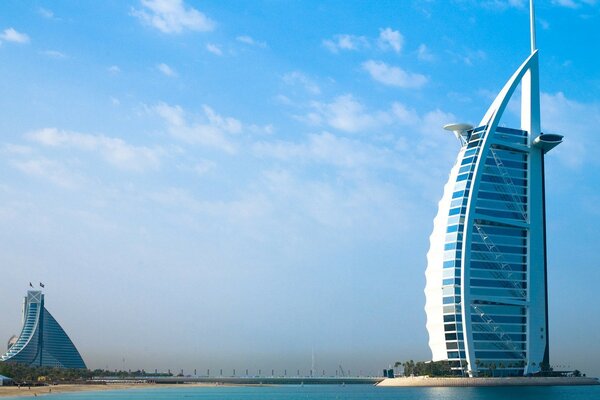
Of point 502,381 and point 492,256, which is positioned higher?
point 492,256

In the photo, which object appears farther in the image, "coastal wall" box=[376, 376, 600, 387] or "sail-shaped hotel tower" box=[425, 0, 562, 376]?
"sail-shaped hotel tower" box=[425, 0, 562, 376]

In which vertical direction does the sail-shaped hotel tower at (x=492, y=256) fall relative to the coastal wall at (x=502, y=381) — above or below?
Result: above

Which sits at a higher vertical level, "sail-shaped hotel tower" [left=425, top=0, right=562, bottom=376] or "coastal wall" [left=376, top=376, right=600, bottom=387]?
"sail-shaped hotel tower" [left=425, top=0, right=562, bottom=376]

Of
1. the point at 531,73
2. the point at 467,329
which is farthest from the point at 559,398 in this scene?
the point at 531,73

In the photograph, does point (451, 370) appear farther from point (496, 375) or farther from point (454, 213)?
point (454, 213)

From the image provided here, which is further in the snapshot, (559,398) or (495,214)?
(495,214)

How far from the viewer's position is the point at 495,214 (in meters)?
175

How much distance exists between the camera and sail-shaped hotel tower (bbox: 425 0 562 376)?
169750mm

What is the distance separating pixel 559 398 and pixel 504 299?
5301 centimetres

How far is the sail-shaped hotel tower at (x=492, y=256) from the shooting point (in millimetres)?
169750

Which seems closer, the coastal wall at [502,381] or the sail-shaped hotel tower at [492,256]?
the coastal wall at [502,381]

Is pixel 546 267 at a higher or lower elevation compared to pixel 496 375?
higher

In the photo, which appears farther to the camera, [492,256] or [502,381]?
[492,256]

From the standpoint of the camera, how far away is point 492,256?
17300 cm
